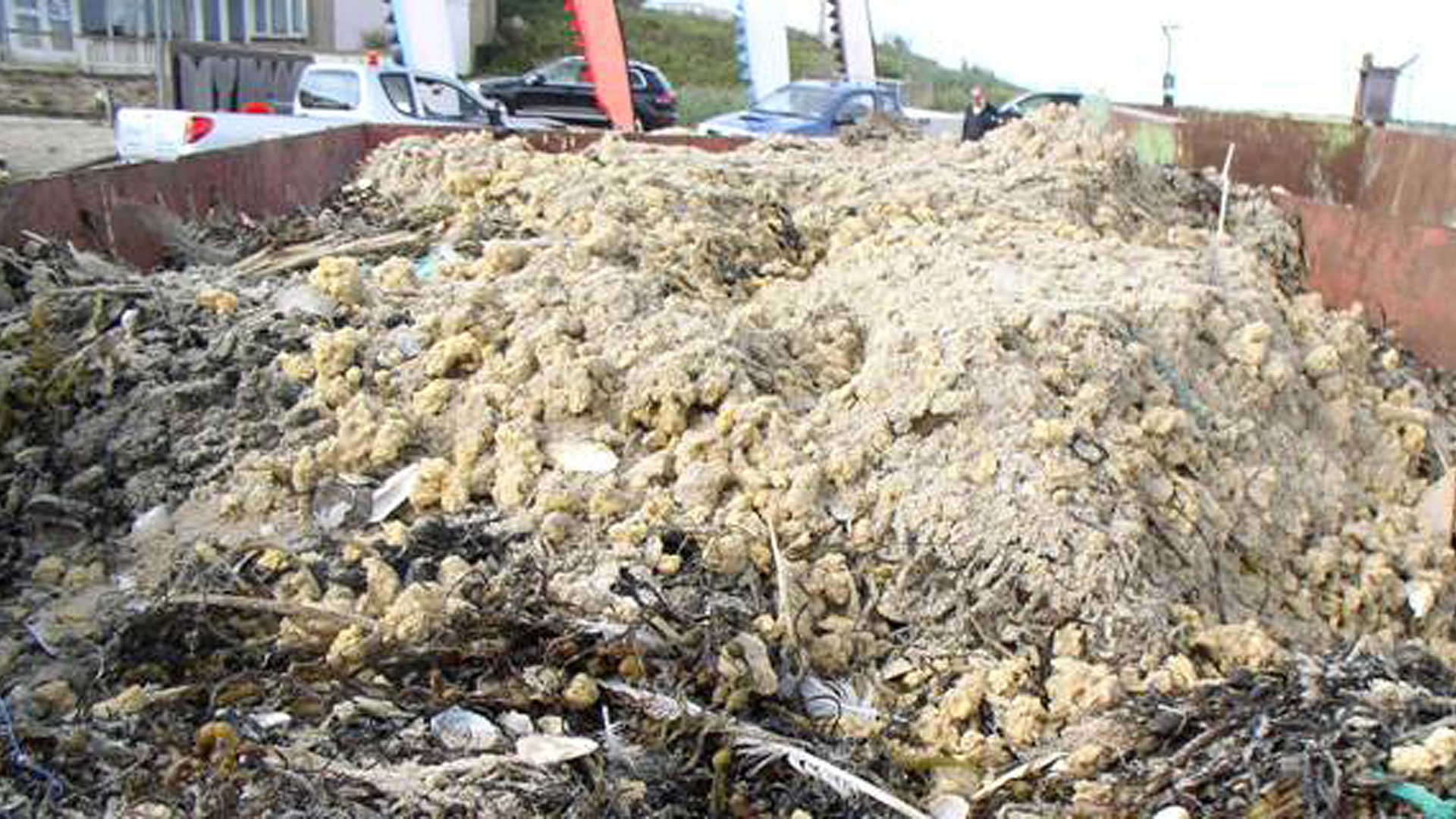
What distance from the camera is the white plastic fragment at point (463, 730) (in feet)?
9.50

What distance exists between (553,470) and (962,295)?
5.47 feet

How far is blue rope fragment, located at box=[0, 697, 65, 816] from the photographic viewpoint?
105 inches

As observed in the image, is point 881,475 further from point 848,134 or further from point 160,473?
point 848,134

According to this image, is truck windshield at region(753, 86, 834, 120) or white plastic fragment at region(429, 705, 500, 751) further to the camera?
truck windshield at region(753, 86, 834, 120)

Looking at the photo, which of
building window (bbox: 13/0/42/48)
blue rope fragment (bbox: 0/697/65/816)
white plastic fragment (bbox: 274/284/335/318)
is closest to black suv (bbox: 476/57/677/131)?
building window (bbox: 13/0/42/48)

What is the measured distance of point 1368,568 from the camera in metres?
4.42

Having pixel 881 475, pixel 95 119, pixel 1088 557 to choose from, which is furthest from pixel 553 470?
pixel 95 119

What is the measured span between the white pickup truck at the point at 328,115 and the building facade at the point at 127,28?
27.9 feet

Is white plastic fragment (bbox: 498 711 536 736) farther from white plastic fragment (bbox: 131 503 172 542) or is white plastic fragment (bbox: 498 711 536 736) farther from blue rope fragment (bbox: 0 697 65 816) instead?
white plastic fragment (bbox: 131 503 172 542)

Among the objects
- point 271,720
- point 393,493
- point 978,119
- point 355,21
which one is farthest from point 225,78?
point 271,720

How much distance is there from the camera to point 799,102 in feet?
49.2

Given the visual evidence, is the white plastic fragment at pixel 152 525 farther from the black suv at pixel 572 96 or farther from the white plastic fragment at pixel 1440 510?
the black suv at pixel 572 96

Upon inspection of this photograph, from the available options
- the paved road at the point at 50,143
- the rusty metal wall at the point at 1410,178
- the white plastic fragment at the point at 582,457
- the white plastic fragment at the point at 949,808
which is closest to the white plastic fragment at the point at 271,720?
the white plastic fragment at the point at 582,457

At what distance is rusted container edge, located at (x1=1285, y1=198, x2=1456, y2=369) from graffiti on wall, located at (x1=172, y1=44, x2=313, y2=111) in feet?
39.0
